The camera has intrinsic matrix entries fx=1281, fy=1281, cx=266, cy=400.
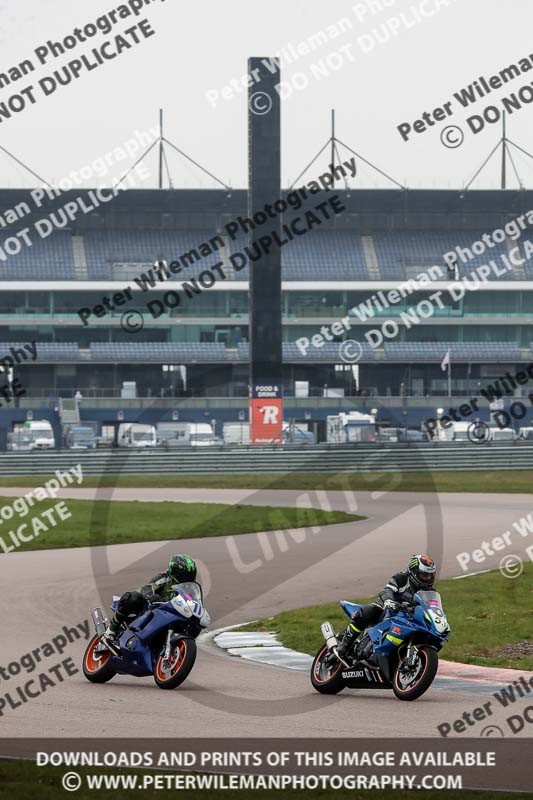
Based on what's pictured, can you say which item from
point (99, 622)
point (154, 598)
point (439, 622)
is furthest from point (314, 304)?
point (439, 622)

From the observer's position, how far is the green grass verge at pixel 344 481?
43.4 metres

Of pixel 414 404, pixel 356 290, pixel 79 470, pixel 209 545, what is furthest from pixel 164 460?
pixel 356 290

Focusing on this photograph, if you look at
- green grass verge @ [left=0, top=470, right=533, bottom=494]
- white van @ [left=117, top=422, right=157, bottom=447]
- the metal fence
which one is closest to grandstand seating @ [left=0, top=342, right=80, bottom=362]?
white van @ [left=117, top=422, right=157, bottom=447]

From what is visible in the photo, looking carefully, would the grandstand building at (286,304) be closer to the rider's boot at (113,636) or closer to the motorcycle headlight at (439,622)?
the rider's boot at (113,636)

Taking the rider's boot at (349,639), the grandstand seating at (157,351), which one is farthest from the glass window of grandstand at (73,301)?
the rider's boot at (349,639)

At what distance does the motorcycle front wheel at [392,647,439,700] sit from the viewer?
1053 centimetres

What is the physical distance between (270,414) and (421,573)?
49.7m

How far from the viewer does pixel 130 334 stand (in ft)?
286

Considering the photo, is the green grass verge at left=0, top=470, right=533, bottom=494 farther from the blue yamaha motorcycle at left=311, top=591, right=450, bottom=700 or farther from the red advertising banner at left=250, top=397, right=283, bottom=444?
the blue yamaha motorcycle at left=311, top=591, right=450, bottom=700

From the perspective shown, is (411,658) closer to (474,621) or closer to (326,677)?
(326,677)

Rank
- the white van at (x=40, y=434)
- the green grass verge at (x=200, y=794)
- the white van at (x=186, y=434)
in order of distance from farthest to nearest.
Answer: the white van at (x=40, y=434)
the white van at (x=186, y=434)
the green grass verge at (x=200, y=794)

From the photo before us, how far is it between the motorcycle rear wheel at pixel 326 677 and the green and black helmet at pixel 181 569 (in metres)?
1.38

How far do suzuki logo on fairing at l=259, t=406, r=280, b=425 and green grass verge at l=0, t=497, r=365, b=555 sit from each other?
963 inches

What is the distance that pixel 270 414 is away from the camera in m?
60.7
